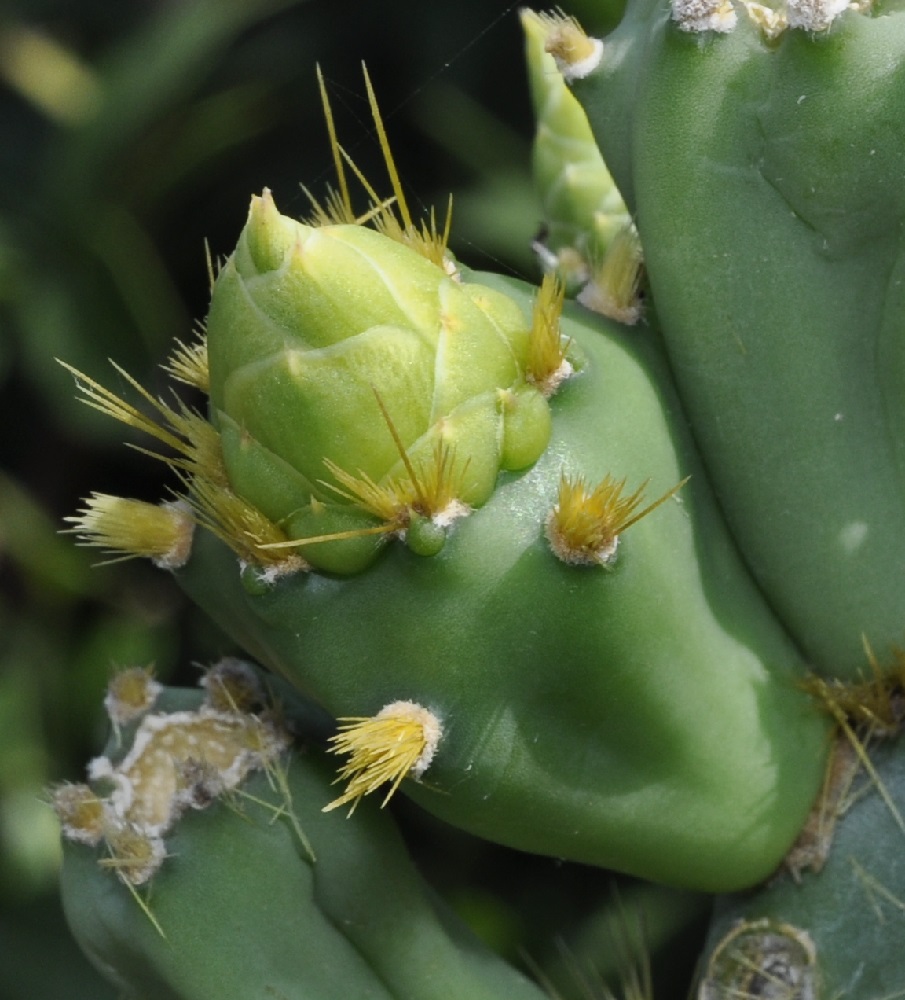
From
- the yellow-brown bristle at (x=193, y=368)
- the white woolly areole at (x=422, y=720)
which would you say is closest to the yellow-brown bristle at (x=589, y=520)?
the white woolly areole at (x=422, y=720)

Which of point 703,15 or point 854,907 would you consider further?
point 854,907

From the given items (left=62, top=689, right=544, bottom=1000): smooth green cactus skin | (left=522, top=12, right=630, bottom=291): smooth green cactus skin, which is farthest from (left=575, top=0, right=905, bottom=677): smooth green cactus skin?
(left=62, top=689, right=544, bottom=1000): smooth green cactus skin

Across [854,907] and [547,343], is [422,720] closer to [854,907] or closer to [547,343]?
[547,343]

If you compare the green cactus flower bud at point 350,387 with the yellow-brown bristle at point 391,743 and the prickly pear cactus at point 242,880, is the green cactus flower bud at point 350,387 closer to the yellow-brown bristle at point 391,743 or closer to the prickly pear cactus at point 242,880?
the yellow-brown bristle at point 391,743

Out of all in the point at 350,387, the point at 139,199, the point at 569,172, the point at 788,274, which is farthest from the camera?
the point at 139,199

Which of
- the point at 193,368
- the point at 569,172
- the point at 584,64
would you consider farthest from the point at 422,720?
the point at 569,172

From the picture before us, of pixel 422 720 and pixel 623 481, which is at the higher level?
pixel 623 481

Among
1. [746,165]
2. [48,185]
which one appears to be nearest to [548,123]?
[746,165]
